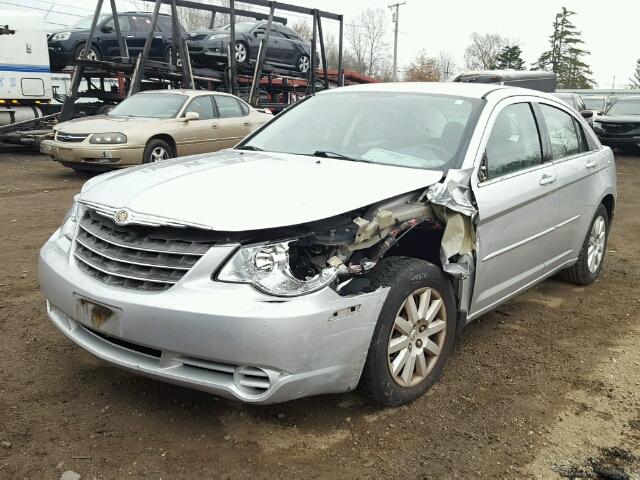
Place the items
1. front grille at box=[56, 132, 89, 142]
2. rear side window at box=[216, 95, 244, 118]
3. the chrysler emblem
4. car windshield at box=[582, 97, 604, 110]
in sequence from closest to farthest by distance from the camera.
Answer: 1. the chrysler emblem
2. front grille at box=[56, 132, 89, 142]
3. rear side window at box=[216, 95, 244, 118]
4. car windshield at box=[582, 97, 604, 110]

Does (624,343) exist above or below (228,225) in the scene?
below

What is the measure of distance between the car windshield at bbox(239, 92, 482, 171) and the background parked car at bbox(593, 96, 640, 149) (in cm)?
1497

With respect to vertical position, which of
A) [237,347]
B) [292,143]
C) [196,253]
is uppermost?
[292,143]

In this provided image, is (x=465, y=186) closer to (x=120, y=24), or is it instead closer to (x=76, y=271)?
(x=76, y=271)

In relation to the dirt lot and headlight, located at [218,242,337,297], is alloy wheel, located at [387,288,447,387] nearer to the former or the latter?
the dirt lot

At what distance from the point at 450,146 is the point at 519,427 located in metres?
1.57

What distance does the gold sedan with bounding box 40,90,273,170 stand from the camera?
9648 millimetres

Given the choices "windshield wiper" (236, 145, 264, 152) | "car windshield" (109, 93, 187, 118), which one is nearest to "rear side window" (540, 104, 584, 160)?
"windshield wiper" (236, 145, 264, 152)

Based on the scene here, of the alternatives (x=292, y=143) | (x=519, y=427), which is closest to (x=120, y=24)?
(x=292, y=143)

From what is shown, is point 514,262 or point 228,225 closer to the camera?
point 228,225

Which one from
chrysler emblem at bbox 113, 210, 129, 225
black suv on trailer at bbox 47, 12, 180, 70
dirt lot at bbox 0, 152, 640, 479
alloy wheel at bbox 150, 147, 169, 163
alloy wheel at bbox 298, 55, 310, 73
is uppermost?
black suv on trailer at bbox 47, 12, 180, 70

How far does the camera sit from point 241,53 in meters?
15.9

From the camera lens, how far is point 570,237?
4.45 meters

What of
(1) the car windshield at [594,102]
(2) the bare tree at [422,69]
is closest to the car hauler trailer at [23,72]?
(1) the car windshield at [594,102]
